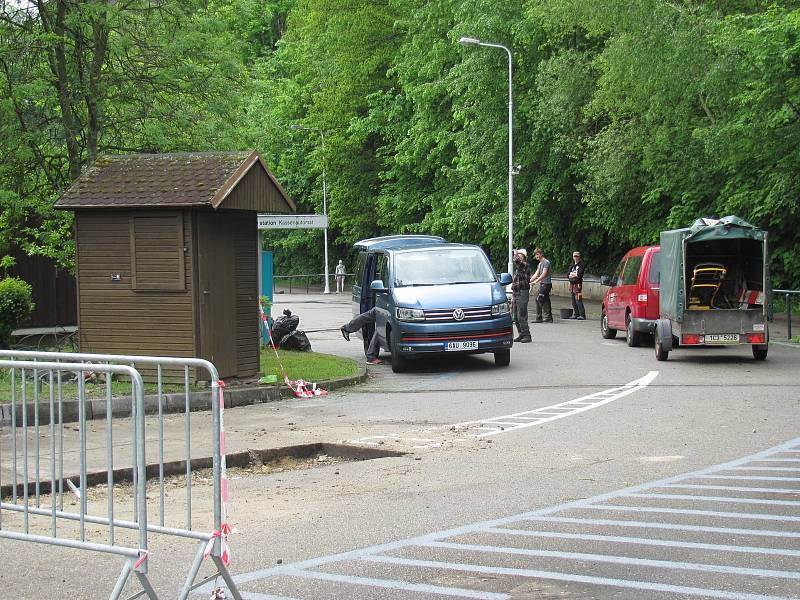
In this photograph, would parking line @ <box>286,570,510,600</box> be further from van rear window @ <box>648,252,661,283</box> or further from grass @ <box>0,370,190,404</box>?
van rear window @ <box>648,252,661,283</box>

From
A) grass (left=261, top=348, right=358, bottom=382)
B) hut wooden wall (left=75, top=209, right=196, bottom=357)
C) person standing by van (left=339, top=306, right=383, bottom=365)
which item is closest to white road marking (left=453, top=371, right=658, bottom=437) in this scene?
grass (left=261, top=348, right=358, bottom=382)

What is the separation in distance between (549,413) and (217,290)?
4.71 metres

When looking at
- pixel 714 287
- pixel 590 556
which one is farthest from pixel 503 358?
pixel 590 556

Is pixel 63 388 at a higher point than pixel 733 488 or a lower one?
higher

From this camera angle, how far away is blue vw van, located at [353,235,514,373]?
1788 cm

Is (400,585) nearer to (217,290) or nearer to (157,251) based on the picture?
(217,290)

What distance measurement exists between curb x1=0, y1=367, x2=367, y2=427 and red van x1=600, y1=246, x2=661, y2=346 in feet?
20.1

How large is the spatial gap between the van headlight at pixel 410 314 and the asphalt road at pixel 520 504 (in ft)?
9.47

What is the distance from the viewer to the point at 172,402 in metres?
12.3

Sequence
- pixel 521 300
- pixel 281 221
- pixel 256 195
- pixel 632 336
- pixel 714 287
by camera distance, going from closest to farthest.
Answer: pixel 256 195 < pixel 714 287 < pixel 281 221 < pixel 632 336 < pixel 521 300

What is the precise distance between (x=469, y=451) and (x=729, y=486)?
2670 millimetres

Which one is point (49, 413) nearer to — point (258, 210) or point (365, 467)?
point (365, 467)

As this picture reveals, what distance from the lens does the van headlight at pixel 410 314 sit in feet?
58.9

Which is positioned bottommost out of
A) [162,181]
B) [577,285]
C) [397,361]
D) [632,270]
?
[397,361]
